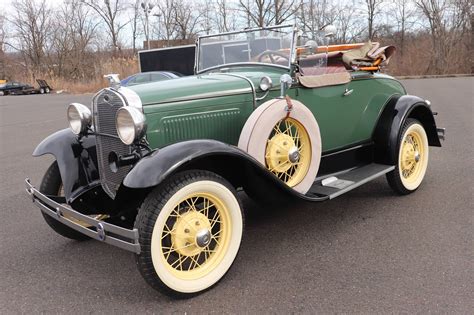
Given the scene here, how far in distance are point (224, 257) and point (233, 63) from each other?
1.98 meters

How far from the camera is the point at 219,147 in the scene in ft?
8.59

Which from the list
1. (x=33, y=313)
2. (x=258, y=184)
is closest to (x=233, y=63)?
(x=258, y=184)

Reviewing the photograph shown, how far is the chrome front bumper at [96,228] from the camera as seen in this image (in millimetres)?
2297

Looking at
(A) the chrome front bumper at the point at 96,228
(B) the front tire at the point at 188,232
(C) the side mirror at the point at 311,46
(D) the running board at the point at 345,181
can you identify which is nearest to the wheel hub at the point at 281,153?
(D) the running board at the point at 345,181

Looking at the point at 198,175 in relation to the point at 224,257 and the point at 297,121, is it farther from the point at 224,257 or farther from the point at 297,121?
the point at 297,121

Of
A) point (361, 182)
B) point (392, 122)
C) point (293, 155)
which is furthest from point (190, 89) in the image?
point (392, 122)

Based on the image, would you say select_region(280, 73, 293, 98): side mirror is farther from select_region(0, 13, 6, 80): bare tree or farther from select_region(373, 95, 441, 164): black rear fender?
select_region(0, 13, 6, 80): bare tree

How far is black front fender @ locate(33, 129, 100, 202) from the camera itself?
3158 mm

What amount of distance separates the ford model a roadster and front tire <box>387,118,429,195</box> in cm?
1

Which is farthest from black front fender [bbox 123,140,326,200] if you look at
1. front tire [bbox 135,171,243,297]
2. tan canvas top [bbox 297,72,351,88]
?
tan canvas top [bbox 297,72,351,88]

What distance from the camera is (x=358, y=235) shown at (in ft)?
11.1

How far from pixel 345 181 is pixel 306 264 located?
106 centimetres

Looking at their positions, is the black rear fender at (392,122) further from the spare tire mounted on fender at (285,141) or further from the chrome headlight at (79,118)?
the chrome headlight at (79,118)

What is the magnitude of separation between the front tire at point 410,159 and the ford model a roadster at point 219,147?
0.5 inches
